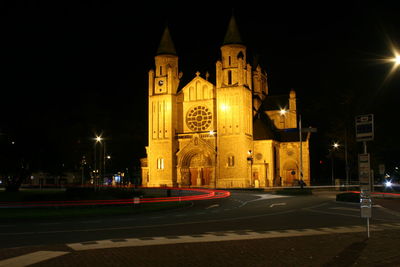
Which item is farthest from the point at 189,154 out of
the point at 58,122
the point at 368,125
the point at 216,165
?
the point at 368,125

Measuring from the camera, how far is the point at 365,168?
16375mm

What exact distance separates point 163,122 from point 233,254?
71.2 metres

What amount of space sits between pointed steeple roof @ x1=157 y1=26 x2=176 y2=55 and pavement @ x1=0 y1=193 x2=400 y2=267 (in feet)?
240

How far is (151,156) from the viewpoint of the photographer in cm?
8344

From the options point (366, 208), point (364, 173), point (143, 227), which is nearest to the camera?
point (366, 208)

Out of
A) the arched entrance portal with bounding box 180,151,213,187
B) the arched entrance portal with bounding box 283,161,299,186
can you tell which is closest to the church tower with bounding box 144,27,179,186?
the arched entrance portal with bounding box 180,151,213,187

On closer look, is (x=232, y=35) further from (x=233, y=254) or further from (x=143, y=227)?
(x=233, y=254)

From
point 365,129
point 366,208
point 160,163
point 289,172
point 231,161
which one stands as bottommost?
point 366,208

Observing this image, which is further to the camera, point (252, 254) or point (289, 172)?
point (289, 172)

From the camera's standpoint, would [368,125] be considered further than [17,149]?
No

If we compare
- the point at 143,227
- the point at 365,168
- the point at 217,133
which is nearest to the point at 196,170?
the point at 217,133

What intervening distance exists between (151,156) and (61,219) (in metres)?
59.2

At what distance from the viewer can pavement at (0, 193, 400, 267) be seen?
11.2 metres

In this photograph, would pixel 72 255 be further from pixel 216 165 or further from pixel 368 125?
pixel 216 165
